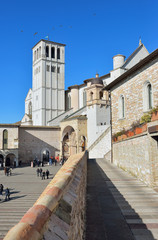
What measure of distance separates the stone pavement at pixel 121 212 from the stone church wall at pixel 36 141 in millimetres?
33335

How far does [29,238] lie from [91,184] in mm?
11124

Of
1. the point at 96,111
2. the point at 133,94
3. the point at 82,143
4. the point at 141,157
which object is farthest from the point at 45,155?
the point at 141,157

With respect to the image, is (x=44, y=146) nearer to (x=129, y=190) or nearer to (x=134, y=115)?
(x=134, y=115)

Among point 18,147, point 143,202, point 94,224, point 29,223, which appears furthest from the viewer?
point 18,147

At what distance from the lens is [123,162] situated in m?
18.2

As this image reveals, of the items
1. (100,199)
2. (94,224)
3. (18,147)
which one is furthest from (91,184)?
(18,147)

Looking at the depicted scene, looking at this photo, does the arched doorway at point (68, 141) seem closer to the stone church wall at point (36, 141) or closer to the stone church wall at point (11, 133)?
the stone church wall at point (36, 141)

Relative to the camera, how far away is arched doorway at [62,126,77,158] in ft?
149

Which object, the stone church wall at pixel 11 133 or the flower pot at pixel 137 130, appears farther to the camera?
the stone church wall at pixel 11 133

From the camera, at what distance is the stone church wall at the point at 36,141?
43500 millimetres

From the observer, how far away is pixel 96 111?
41000mm

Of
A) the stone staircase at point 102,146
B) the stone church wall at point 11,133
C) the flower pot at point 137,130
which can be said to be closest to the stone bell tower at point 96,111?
the stone staircase at point 102,146

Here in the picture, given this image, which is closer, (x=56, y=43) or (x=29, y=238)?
(x=29, y=238)

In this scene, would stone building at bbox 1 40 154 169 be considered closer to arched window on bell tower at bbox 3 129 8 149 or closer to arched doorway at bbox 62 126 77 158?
arched doorway at bbox 62 126 77 158
